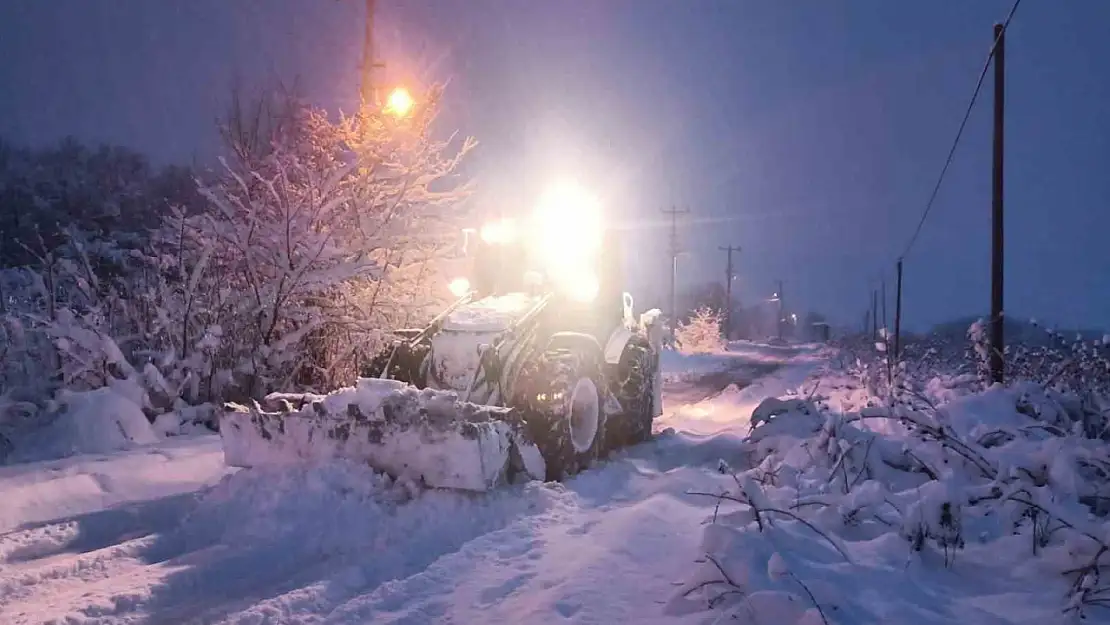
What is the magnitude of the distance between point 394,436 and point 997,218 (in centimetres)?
1022

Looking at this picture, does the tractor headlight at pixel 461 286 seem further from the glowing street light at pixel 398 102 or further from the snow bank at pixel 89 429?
the glowing street light at pixel 398 102

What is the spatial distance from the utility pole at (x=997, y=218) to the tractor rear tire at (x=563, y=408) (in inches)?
269

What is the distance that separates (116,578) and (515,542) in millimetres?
2279

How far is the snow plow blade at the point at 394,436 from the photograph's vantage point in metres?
5.64

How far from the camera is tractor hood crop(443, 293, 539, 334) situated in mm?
7410

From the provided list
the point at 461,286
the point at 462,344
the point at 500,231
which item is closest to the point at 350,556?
the point at 462,344

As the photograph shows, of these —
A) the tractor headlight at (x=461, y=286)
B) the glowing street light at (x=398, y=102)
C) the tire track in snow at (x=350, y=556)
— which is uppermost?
the glowing street light at (x=398, y=102)

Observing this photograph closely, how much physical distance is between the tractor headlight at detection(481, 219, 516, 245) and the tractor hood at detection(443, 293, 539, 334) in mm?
1131

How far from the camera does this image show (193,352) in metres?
9.91

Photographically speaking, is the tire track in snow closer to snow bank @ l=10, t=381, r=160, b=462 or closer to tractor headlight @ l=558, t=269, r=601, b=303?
snow bank @ l=10, t=381, r=160, b=462

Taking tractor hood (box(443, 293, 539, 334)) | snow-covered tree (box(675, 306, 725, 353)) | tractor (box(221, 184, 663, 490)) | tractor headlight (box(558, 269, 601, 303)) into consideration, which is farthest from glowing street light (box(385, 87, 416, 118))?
snow-covered tree (box(675, 306, 725, 353))

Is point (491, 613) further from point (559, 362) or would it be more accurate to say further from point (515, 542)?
point (559, 362)

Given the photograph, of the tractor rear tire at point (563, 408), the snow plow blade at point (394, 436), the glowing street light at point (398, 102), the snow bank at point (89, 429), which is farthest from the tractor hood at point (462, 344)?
the glowing street light at point (398, 102)

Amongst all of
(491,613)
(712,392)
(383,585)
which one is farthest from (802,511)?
(712,392)
